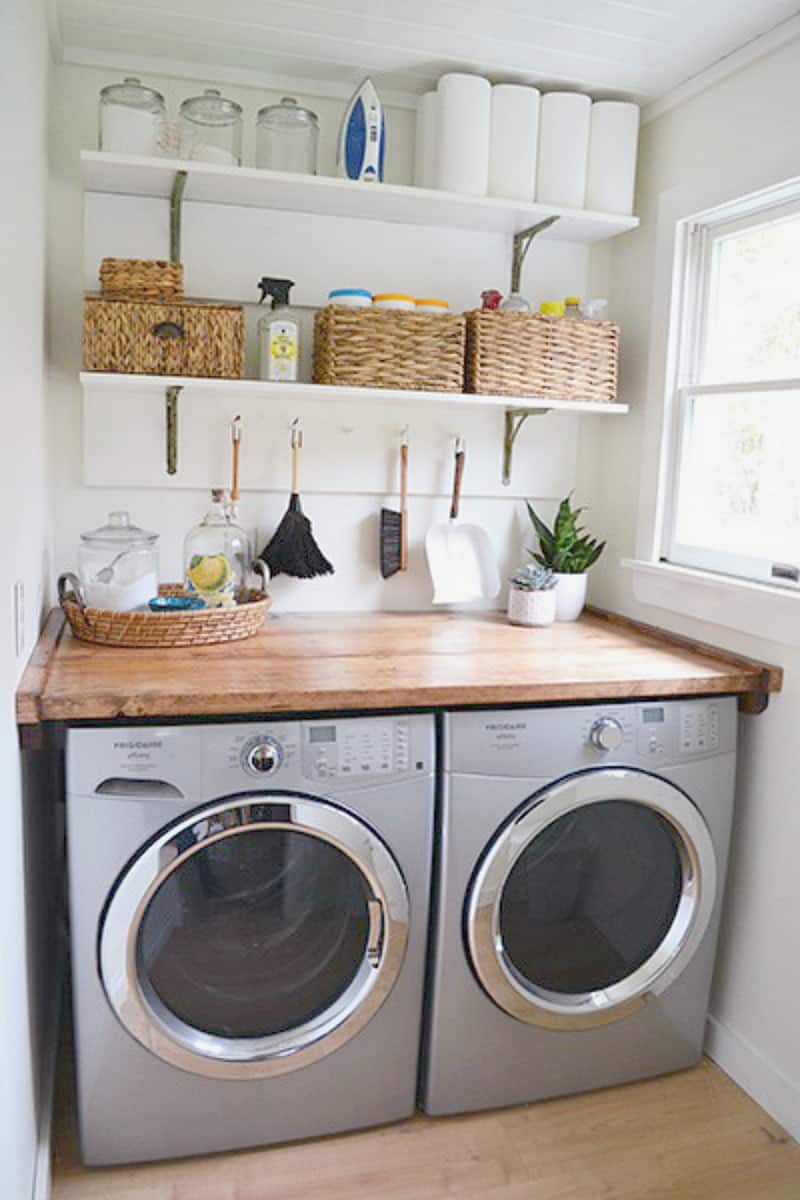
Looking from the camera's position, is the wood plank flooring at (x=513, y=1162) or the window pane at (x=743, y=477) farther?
the window pane at (x=743, y=477)

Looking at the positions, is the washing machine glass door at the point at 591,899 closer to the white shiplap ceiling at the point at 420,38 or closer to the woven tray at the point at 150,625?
the woven tray at the point at 150,625

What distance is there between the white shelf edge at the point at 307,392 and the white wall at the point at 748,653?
28 cm

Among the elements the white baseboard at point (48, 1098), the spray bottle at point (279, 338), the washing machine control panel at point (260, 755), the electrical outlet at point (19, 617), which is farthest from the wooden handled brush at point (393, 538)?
the white baseboard at point (48, 1098)

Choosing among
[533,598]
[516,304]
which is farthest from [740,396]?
[533,598]

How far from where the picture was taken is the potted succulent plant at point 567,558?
249cm

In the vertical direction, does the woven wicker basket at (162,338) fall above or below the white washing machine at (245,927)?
above

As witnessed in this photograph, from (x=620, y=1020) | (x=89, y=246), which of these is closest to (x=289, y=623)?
(x=89, y=246)

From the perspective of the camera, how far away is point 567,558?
250 cm

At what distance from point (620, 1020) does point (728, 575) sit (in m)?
1.00

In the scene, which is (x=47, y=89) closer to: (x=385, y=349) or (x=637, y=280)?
(x=385, y=349)

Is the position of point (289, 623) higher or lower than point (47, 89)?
lower

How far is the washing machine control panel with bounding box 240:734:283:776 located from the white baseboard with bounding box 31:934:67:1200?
A: 0.76 meters

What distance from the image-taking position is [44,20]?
74.2 inches

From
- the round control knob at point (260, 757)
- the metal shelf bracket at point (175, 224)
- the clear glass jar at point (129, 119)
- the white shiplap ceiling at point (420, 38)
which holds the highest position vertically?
the white shiplap ceiling at point (420, 38)
